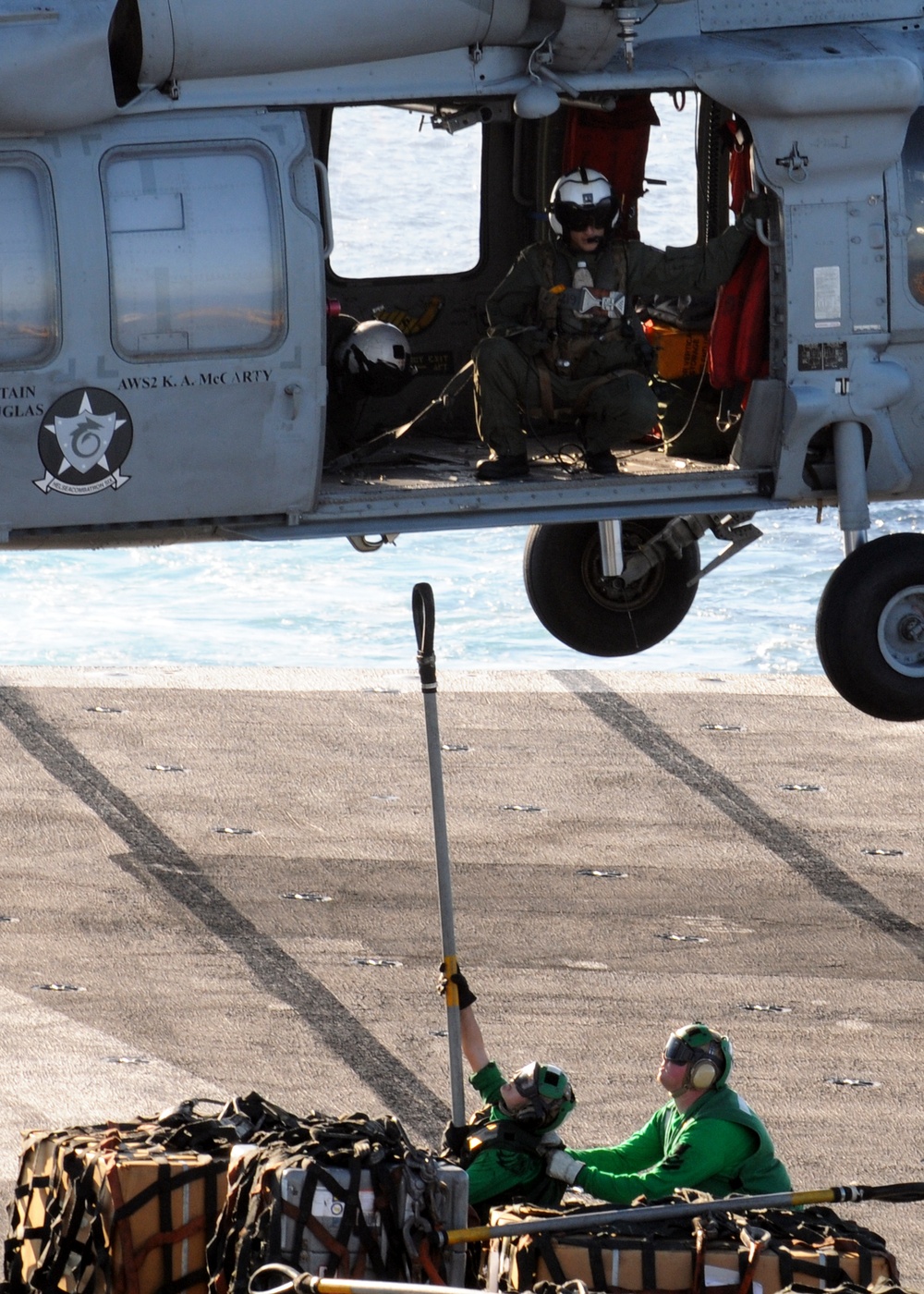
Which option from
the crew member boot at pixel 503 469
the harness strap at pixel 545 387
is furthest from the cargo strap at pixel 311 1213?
the harness strap at pixel 545 387

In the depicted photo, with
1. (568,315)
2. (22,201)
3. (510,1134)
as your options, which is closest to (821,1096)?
(510,1134)

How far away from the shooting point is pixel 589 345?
443 inches

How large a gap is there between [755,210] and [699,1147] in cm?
Result: 509

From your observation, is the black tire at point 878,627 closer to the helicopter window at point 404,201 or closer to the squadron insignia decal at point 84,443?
the helicopter window at point 404,201

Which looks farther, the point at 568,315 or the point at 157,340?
the point at 568,315

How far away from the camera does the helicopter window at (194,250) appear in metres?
10.0

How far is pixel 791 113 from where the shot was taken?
10711 millimetres

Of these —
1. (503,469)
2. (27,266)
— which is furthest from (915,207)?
(27,266)

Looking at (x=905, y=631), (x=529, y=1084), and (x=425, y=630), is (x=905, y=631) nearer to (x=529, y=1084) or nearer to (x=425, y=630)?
(x=425, y=630)

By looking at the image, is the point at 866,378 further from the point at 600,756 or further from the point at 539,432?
the point at 600,756

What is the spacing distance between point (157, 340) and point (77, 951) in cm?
504

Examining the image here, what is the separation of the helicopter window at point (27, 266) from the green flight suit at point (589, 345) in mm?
2321

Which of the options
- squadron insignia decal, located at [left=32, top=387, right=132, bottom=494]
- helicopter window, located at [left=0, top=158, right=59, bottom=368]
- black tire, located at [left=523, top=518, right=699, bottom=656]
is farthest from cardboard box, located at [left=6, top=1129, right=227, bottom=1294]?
black tire, located at [left=523, top=518, right=699, bottom=656]

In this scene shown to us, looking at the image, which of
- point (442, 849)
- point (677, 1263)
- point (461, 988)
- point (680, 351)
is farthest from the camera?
point (680, 351)
